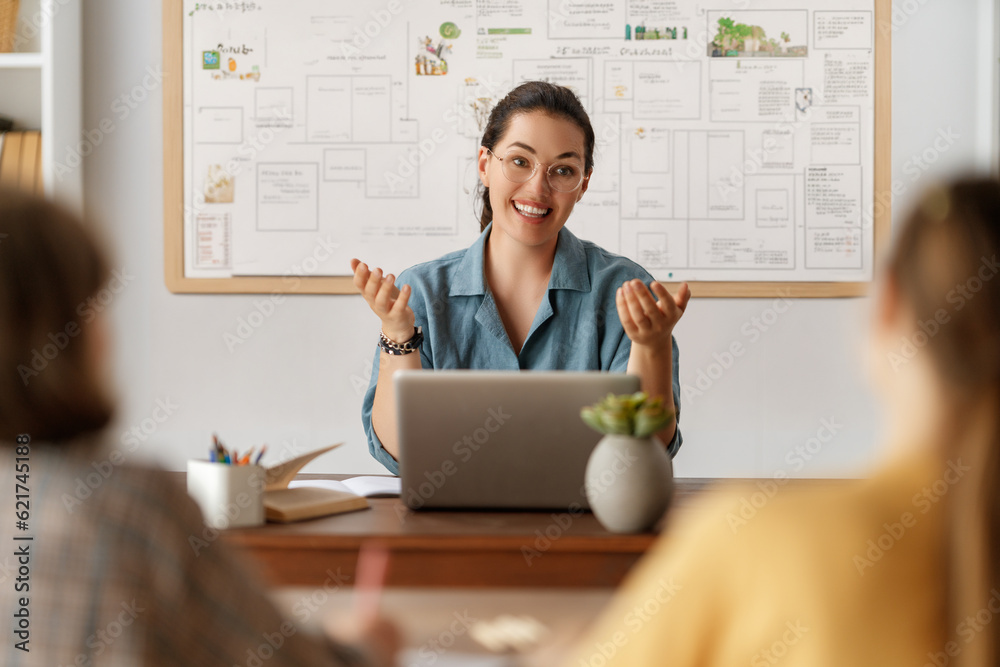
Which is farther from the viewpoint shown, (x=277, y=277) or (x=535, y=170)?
(x=277, y=277)

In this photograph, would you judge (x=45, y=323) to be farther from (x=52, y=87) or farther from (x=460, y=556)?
(x=52, y=87)

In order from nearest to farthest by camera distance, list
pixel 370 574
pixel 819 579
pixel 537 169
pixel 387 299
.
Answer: pixel 819 579, pixel 370 574, pixel 387 299, pixel 537 169

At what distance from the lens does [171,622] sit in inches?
31.5

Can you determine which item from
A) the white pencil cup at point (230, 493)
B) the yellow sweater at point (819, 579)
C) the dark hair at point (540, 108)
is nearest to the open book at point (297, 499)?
the white pencil cup at point (230, 493)

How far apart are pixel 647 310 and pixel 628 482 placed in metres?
0.42

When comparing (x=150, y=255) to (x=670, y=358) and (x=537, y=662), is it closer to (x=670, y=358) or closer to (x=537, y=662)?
(x=670, y=358)

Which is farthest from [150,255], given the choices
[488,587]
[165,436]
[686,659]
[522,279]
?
[686,659]

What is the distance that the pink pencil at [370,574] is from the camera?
1.14 metres


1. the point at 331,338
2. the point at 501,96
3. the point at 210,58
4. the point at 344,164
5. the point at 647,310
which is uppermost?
the point at 210,58

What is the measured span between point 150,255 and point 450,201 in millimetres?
992

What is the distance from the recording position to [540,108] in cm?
205

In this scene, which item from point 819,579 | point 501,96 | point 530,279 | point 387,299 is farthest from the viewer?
point 501,96

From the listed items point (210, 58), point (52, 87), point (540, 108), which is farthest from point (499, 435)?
point (52, 87)

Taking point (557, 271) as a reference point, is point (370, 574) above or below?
below
